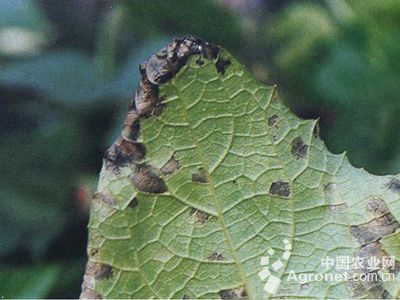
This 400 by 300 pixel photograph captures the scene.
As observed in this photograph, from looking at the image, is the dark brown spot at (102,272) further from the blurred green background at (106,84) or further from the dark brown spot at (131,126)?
the blurred green background at (106,84)

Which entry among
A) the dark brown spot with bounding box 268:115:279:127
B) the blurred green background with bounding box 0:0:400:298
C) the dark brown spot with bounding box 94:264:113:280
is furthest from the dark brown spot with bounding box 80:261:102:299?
the blurred green background with bounding box 0:0:400:298

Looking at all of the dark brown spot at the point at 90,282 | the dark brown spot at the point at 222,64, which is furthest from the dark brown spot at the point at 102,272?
the dark brown spot at the point at 222,64

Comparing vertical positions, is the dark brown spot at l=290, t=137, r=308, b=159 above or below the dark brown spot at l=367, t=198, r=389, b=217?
above

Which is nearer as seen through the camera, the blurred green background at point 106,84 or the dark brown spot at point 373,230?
the dark brown spot at point 373,230

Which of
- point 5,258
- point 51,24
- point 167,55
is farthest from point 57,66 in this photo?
point 167,55

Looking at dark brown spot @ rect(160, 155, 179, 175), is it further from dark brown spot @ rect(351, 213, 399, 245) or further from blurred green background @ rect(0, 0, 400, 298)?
blurred green background @ rect(0, 0, 400, 298)

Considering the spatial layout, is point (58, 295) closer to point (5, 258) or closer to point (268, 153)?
point (5, 258)
